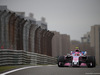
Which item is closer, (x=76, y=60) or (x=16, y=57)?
(x=76, y=60)

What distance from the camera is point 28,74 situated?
34.6 ft

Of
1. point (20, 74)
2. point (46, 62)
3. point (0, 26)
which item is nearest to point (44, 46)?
point (0, 26)

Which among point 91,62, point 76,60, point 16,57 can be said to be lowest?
point 91,62

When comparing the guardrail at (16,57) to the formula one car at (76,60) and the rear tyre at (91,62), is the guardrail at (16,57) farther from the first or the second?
the rear tyre at (91,62)

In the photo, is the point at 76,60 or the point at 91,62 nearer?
the point at 91,62

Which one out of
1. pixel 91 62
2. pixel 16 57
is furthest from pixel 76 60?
pixel 16 57

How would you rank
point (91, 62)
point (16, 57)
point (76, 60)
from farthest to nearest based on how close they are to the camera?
point (16, 57) → point (76, 60) → point (91, 62)

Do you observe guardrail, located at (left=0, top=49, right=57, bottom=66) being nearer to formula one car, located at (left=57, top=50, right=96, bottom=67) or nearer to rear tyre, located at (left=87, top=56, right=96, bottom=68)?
formula one car, located at (left=57, top=50, right=96, bottom=67)

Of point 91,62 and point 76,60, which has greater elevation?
point 76,60

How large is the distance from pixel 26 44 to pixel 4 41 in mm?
9640

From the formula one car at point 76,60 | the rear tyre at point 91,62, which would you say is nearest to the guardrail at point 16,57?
the formula one car at point 76,60

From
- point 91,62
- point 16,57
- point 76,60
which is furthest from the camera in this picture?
point 16,57

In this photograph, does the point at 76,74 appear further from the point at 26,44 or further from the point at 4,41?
the point at 26,44

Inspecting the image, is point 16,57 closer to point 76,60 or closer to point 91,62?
point 76,60
